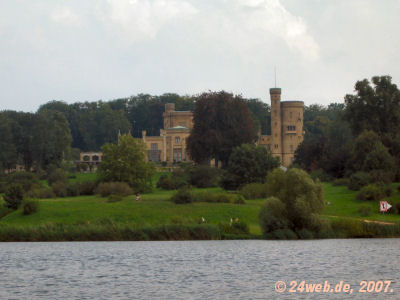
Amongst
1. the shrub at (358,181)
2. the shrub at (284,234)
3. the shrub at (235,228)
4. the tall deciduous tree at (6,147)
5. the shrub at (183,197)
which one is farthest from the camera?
the tall deciduous tree at (6,147)

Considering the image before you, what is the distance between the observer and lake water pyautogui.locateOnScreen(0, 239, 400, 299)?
3058cm

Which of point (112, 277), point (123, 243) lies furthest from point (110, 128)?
point (112, 277)

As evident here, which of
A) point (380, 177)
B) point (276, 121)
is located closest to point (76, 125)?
point (276, 121)

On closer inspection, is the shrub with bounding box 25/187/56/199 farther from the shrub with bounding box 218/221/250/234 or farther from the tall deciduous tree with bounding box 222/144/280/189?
the shrub with bounding box 218/221/250/234

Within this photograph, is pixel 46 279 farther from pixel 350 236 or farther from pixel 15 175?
pixel 15 175

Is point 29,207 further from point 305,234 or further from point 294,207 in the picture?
point 305,234

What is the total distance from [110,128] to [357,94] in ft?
230

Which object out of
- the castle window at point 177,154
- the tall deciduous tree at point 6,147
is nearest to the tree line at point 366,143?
A: the castle window at point 177,154

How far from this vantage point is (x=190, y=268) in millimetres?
37500

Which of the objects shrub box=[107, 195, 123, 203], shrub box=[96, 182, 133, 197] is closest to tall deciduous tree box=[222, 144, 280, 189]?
shrub box=[96, 182, 133, 197]

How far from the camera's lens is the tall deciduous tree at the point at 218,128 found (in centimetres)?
9681

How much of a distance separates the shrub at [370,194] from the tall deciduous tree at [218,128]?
3298cm

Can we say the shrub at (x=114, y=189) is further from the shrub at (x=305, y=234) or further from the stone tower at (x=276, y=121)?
the stone tower at (x=276, y=121)

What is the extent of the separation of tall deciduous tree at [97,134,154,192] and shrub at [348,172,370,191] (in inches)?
813
